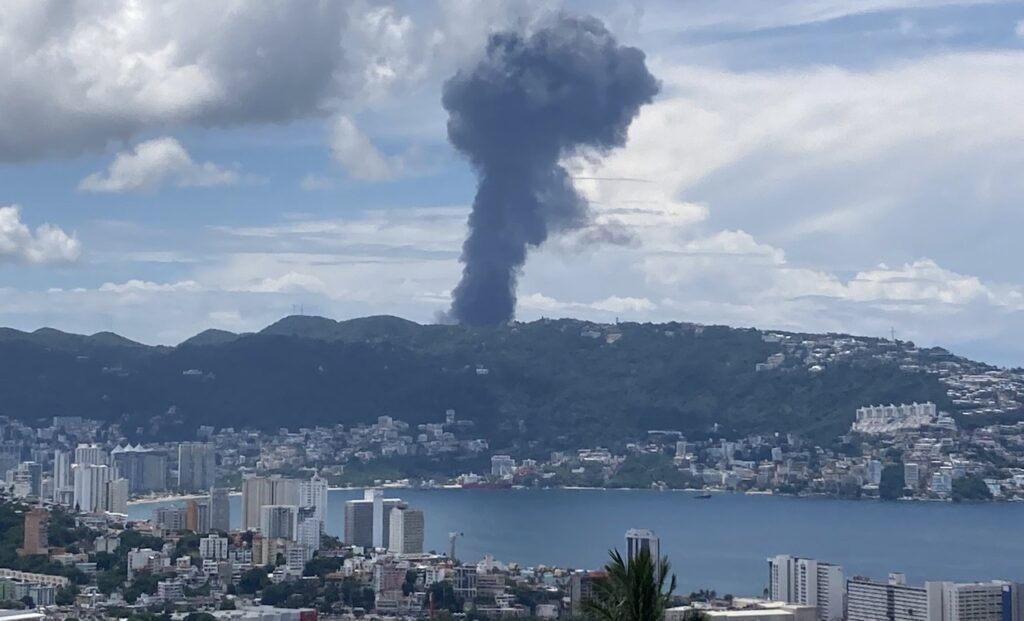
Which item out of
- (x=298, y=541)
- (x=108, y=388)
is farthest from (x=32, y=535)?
(x=108, y=388)

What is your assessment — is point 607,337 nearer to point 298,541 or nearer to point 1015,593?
point 298,541

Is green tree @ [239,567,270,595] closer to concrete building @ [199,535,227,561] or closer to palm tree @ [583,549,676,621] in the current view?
concrete building @ [199,535,227,561]

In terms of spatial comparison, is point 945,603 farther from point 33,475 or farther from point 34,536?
point 33,475

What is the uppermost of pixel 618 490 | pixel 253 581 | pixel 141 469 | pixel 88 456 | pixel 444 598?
pixel 88 456

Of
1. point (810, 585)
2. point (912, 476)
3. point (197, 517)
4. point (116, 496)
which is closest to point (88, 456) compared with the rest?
point (116, 496)

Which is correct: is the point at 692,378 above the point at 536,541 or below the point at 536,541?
above

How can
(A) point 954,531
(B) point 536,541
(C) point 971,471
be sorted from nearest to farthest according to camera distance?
(B) point 536,541 → (A) point 954,531 → (C) point 971,471

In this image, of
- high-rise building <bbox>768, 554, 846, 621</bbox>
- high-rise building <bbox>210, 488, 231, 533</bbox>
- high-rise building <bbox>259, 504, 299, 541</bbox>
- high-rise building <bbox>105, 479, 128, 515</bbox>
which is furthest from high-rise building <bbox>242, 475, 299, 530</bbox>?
high-rise building <bbox>768, 554, 846, 621</bbox>
